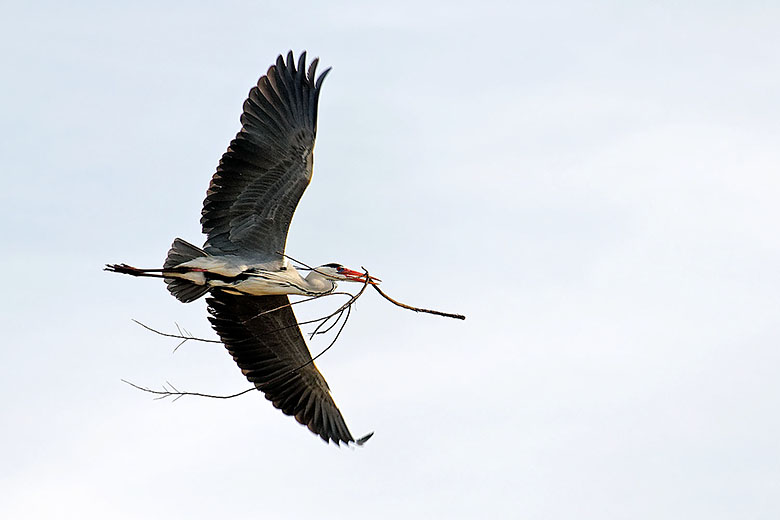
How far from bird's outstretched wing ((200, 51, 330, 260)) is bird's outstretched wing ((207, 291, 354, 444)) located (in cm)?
106

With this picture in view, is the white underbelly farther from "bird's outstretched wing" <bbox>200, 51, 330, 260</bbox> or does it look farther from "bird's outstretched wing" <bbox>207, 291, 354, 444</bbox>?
"bird's outstretched wing" <bbox>207, 291, 354, 444</bbox>

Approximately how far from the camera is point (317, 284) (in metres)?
13.5

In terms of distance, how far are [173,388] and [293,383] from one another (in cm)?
286

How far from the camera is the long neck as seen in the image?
13.4 m

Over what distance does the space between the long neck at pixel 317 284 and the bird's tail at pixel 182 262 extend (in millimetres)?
1199

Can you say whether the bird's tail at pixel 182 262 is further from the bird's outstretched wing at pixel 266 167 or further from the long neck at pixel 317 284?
the long neck at pixel 317 284

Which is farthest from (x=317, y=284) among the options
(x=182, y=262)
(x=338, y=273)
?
(x=182, y=262)

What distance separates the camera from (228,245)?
42.5 ft

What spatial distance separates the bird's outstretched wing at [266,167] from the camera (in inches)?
502

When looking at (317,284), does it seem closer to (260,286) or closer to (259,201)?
(260,286)

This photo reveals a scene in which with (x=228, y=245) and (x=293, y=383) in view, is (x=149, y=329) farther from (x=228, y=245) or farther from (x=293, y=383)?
(x=293, y=383)

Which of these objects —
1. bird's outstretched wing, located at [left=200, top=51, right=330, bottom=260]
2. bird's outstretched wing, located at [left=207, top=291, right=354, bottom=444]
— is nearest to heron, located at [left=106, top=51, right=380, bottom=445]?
bird's outstretched wing, located at [left=200, top=51, right=330, bottom=260]

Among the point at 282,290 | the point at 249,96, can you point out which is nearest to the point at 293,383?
the point at 282,290

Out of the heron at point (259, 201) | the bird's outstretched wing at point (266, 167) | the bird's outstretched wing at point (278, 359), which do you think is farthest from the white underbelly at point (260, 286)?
the bird's outstretched wing at point (278, 359)
